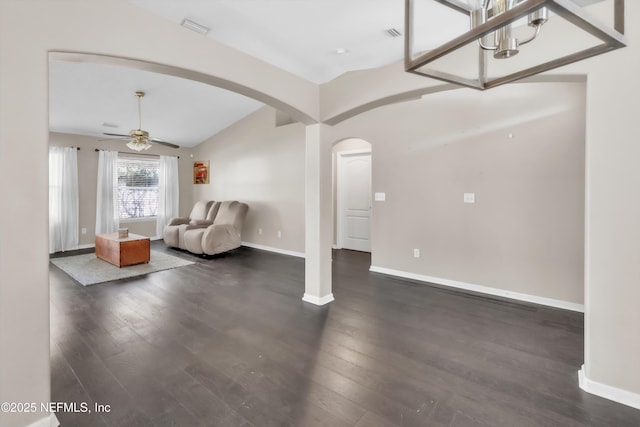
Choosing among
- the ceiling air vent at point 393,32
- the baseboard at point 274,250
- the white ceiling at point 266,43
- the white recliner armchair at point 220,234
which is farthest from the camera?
the baseboard at point 274,250

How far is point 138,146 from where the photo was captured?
4.62 meters

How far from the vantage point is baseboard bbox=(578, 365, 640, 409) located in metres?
1.72

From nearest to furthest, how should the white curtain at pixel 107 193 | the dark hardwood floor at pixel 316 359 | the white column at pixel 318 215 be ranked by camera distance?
1. the dark hardwood floor at pixel 316 359
2. the white column at pixel 318 215
3. the white curtain at pixel 107 193

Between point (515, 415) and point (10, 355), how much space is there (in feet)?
8.51

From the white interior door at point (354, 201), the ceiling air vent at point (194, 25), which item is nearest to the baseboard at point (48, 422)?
the ceiling air vent at point (194, 25)

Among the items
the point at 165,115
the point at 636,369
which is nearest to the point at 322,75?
the point at 636,369

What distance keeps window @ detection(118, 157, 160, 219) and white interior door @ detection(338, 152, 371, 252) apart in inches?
184

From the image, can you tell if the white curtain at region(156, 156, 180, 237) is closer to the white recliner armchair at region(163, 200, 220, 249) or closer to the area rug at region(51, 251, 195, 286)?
the white recliner armchair at region(163, 200, 220, 249)

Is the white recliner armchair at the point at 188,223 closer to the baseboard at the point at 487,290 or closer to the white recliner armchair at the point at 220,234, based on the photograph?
the white recliner armchair at the point at 220,234

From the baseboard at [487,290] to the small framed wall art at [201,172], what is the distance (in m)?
5.28

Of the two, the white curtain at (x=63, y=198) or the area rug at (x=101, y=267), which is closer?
the area rug at (x=101, y=267)

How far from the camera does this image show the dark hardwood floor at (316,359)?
65.6 inches

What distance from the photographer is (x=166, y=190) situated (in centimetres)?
750

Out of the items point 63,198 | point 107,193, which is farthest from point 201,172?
point 63,198
